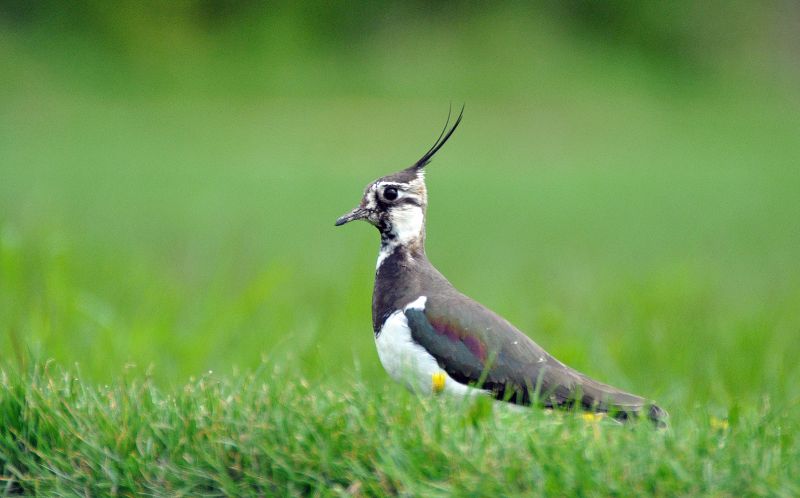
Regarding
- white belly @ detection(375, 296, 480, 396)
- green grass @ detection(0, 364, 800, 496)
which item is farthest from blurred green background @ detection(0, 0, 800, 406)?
green grass @ detection(0, 364, 800, 496)

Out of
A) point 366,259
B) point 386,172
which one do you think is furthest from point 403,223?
point 386,172

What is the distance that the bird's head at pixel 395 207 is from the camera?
4.88 metres

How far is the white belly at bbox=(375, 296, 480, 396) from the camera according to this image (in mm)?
4320

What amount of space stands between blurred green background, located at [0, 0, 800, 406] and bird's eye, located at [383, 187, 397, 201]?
811 millimetres

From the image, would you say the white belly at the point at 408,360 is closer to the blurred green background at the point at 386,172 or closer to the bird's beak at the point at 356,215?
the blurred green background at the point at 386,172

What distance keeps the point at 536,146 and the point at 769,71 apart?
6.83 meters

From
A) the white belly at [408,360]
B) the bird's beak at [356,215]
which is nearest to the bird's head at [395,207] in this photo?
the bird's beak at [356,215]

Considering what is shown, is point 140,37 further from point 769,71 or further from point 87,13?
point 769,71

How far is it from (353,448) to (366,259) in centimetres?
375

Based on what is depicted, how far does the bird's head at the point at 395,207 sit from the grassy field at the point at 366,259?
600 mm

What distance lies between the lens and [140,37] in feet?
62.0

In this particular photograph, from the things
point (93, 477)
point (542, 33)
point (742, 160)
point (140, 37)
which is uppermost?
point (542, 33)

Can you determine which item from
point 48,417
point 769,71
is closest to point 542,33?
point 769,71

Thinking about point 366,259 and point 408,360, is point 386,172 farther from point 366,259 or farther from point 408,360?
point 408,360
